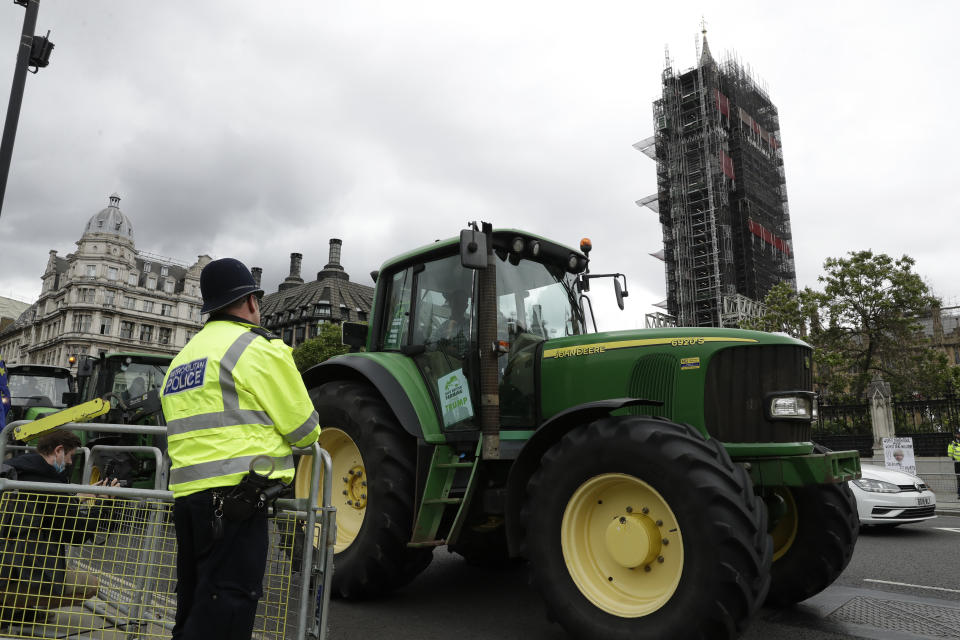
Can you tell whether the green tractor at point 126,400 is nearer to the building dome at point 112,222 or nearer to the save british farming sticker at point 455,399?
the save british farming sticker at point 455,399

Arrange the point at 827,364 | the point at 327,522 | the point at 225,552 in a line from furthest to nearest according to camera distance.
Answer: the point at 827,364 < the point at 327,522 < the point at 225,552

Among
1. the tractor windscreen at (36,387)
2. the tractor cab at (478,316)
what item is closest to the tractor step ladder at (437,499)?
the tractor cab at (478,316)

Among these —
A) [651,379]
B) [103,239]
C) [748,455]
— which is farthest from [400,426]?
[103,239]

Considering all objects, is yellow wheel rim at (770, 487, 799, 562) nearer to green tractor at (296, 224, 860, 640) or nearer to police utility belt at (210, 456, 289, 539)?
green tractor at (296, 224, 860, 640)

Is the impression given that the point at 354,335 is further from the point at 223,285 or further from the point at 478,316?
the point at 223,285

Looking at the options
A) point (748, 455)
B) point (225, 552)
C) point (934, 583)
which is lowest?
point (934, 583)

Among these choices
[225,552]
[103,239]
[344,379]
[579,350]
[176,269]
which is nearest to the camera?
[225,552]

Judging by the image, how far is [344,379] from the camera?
17.7ft

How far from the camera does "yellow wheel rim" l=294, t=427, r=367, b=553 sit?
16.0 feet

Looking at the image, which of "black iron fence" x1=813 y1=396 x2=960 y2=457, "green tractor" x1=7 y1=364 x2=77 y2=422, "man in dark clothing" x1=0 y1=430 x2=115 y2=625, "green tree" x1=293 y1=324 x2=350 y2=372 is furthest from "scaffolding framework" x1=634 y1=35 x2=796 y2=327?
"man in dark clothing" x1=0 y1=430 x2=115 y2=625

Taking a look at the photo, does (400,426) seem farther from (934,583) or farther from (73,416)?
(934,583)

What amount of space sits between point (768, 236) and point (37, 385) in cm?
5893

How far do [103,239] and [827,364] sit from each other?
71569 mm

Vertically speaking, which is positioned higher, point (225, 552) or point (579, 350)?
point (579, 350)
